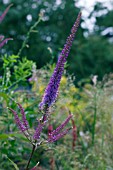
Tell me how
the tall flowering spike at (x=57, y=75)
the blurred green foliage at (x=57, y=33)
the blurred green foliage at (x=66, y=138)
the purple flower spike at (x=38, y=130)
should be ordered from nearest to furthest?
1. the tall flowering spike at (x=57, y=75)
2. the purple flower spike at (x=38, y=130)
3. the blurred green foliage at (x=66, y=138)
4. the blurred green foliage at (x=57, y=33)

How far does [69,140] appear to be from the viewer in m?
4.23

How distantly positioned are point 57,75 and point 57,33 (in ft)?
98.9

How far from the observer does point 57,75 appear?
158cm

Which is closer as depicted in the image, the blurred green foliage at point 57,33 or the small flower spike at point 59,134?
the small flower spike at point 59,134

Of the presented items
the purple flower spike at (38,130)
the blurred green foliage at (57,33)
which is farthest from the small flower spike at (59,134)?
the blurred green foliage at (57,33)

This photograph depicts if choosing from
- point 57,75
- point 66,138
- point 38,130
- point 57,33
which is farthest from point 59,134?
point 57,33

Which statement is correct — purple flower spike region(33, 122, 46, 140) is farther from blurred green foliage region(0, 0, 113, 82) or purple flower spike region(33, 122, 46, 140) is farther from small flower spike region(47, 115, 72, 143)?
blurred green foliage region(0, 0, 113, 82)

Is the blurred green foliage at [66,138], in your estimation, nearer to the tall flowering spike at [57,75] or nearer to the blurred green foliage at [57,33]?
the tall flowering spike at [57,75]

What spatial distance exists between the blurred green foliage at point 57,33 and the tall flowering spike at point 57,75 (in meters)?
23.1

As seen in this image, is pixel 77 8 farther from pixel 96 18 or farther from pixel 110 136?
pixel 110 136

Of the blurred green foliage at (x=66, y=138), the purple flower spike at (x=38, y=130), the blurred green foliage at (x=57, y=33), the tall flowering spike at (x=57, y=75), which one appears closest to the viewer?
the tall flowering spike at (x=57, y=75)

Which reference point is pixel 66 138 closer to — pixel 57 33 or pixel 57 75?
pixel 57 75

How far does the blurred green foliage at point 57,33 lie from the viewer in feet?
88.0

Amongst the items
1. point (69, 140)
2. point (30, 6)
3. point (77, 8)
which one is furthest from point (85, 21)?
point (69, 140)
